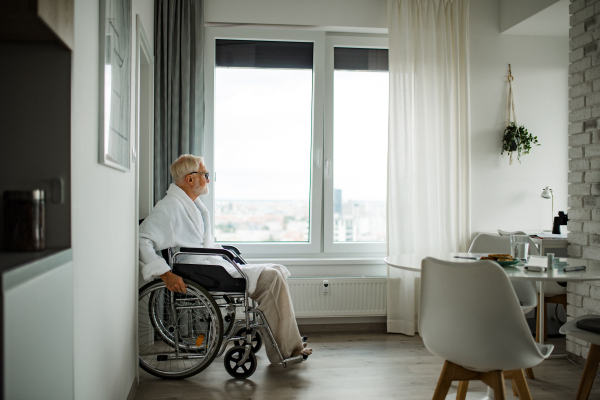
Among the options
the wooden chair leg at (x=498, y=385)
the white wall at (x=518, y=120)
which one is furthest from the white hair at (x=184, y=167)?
the white wall at (x=518, y=120)

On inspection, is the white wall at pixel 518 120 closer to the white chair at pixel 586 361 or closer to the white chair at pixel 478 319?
the white chair at pixel 586 361

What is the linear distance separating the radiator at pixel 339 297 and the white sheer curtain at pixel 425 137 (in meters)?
0.11

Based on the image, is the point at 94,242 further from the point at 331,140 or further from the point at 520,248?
the point at 331,140

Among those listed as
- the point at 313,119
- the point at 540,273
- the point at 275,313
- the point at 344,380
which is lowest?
the point at 344,380

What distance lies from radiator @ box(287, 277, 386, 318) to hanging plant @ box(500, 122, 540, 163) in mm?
1484

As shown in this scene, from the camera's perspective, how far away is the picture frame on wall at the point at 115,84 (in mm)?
1564

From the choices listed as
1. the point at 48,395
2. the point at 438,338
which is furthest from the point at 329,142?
the point at 48,395

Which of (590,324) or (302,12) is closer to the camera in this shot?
(590,324)

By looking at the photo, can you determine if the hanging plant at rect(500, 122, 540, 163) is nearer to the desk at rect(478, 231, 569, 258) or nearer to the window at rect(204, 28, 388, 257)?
the desk at rect(478, 231, 569, 258)

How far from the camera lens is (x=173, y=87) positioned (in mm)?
3354

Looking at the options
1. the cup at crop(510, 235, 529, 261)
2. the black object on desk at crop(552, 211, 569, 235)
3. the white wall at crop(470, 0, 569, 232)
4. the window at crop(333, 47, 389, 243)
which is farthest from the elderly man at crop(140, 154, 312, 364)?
the black object on desk at crop(552, 211, 569, 235)

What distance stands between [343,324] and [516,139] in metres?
2.04

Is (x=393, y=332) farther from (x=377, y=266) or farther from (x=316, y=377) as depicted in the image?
(x=316, y=377)

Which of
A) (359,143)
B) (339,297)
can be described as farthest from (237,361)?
(359,143)
